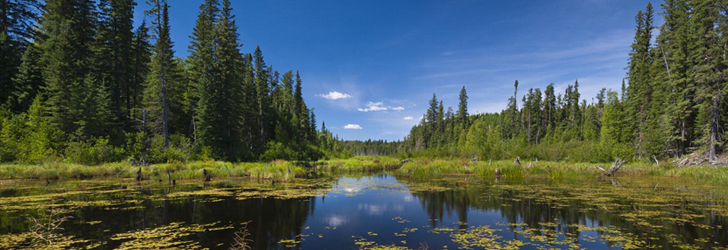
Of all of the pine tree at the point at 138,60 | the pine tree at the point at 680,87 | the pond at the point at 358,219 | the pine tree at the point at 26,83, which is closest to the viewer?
the pond at the point at 358,219

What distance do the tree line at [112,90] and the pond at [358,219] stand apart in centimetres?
992

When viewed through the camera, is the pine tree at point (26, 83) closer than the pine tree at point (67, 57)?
No

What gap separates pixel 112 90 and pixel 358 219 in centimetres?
3665

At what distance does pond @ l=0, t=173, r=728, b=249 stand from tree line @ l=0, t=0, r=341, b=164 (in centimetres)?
992

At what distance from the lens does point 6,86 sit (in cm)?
3030

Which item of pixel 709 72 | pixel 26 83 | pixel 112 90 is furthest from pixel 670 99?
pixel 26 83

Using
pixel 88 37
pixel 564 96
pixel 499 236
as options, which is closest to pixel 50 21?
pixel 88 37

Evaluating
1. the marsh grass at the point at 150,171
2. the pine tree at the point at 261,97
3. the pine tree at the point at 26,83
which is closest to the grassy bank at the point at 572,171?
the marsh grass at the point at 150,171

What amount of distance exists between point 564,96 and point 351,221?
3343 inches

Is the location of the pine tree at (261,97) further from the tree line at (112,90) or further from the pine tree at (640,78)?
the pine tree at (640,78)

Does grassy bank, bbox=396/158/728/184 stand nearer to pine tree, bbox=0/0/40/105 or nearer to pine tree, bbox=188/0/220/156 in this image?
pine tree, bbox=188/0/220/156

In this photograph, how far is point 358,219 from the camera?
12.5 meters

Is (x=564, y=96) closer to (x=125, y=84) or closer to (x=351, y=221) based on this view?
(x=351, y=221)

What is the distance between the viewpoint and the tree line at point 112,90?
26.4m
